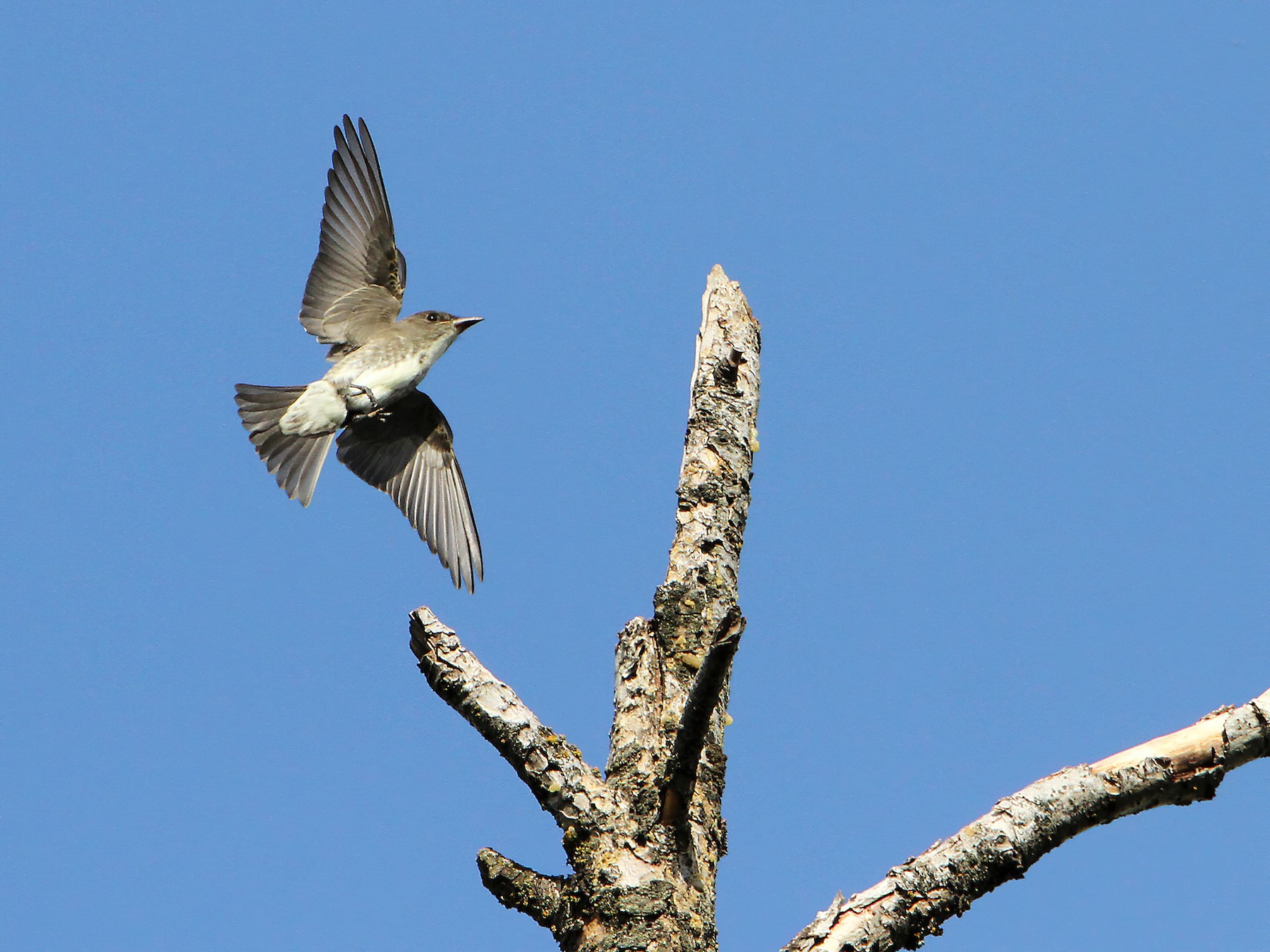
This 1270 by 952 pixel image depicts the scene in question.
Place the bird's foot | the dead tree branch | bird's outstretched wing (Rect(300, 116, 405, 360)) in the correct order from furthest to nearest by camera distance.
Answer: bird's outstretched wing (Rect(300, 116, 405, 360)) → the bird's foot → the dead tree branch

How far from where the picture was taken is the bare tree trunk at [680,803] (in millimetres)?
3266

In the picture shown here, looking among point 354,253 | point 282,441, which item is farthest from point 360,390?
point 354,253

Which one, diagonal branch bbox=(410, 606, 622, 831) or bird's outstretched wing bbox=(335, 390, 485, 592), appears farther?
bird's outstretched wing bbox=(335, 390, 485, 592)

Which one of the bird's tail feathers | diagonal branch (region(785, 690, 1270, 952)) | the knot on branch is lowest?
diagonal branch (region(785, 690, 1270, 952))

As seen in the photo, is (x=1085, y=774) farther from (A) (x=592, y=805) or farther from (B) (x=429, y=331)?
(B) (x=429, y=331)

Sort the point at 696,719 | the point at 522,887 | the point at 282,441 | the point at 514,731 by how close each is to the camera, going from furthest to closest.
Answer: the point at 282,441
the point at 514,731
the point at 522,887
the point at 696,719

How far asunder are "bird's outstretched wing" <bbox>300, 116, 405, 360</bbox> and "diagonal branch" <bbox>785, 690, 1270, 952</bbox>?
17.6 ft

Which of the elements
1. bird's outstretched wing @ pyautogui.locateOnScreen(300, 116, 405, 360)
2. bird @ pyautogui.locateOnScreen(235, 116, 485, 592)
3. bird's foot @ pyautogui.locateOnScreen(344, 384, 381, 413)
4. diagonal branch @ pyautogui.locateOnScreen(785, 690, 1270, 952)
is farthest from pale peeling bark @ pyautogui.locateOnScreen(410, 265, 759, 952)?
bird's outstretched wing @ pyautogui.locateOnScreen(300, 116, 405, 360)

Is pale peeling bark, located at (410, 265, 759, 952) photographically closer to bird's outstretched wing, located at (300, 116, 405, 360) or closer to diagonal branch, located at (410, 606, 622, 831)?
diagonal branch, located at (410, 606, 622, 831)

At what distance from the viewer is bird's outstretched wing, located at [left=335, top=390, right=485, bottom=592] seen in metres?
7.23

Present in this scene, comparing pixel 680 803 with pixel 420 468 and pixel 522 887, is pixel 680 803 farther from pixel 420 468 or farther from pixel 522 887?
pixel 420 468

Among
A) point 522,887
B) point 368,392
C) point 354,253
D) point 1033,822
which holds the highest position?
point 354,253

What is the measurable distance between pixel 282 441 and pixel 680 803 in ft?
14.9

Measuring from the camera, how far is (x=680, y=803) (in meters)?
3.29
